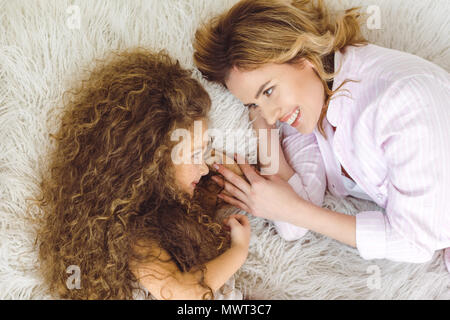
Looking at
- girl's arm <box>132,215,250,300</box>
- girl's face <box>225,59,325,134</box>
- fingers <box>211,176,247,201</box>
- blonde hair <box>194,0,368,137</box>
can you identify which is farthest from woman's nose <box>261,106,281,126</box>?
girl's arm <box>132,215,250,300</box>

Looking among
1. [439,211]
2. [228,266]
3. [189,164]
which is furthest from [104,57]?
[439,211]

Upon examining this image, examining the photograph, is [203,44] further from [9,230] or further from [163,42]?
[9,230]

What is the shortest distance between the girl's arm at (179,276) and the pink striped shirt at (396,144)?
37 cm

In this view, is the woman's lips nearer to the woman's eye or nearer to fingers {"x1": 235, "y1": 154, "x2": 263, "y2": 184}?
the woman's eye

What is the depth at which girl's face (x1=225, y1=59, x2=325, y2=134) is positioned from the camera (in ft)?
3.14

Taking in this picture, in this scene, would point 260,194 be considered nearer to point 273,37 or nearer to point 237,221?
point 237,221

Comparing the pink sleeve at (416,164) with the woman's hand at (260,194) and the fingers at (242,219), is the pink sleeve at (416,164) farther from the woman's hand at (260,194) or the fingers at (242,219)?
the fingers at (242,219)

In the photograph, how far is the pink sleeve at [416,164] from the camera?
2.80ft

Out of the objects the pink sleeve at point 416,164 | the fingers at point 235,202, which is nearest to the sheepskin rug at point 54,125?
the fingers at point 235,202

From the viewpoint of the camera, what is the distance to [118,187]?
0.96 m

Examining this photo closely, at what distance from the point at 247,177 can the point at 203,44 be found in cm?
40

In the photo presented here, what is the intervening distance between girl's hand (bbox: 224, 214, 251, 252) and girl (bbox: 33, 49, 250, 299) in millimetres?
29

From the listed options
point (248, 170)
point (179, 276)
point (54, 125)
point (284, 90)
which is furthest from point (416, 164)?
point (54, 125)
